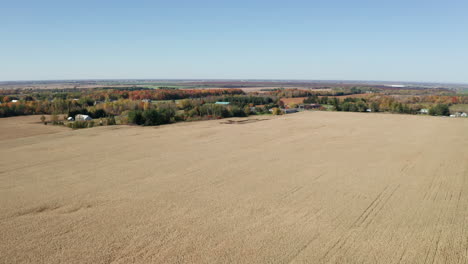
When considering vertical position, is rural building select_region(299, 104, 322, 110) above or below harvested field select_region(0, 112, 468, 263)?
above

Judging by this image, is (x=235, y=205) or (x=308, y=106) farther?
(x=308, y=106)

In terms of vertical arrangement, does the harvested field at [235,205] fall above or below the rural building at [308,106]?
below

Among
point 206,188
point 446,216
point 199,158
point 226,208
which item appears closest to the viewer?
point 446,216

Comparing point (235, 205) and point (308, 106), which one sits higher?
point (308, 106)

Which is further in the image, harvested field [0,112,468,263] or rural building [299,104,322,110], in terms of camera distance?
rural building [299,104,322,110]

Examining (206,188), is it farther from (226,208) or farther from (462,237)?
(462,237)

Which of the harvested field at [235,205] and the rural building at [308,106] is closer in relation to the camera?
the harvested field at [235,205]

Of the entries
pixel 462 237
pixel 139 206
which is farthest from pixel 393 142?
pixel 139 206

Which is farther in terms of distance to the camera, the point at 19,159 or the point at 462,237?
the point at 19,159
